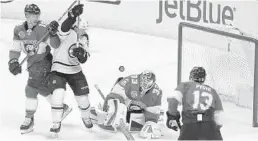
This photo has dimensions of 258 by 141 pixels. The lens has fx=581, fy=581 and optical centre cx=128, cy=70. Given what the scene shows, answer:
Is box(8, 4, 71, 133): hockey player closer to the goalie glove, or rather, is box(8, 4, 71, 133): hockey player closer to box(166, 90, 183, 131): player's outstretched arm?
the goalie glove

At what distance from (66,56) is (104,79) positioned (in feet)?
4.23

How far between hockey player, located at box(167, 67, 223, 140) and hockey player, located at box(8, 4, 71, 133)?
2.50 ft

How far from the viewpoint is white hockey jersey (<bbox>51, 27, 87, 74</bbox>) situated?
10.5ft

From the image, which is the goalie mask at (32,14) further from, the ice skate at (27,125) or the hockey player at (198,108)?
the hockey player at (198,108)

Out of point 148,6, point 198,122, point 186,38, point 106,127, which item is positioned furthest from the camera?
point 148,6

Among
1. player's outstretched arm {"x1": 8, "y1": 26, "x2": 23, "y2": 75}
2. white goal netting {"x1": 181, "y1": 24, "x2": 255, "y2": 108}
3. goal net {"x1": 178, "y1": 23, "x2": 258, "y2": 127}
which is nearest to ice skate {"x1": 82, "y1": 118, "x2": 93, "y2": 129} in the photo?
player's outstretched arm {"x1": 8, "y1": 26, "x2": 23, "y2": 75}

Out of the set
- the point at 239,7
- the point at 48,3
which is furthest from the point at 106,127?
the point at 239,7

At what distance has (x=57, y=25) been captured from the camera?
3143 millimetres

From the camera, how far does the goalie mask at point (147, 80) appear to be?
3320 mm

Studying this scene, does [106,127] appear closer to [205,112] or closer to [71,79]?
[71,79]

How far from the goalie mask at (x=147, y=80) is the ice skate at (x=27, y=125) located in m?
0.67

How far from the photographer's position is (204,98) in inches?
118

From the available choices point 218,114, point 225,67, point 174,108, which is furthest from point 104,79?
point 218,114

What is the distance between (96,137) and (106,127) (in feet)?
0.43
